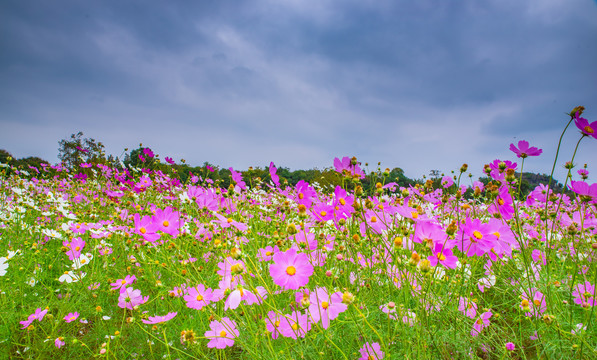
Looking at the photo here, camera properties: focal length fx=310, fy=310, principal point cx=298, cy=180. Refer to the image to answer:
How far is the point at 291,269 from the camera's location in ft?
2.69

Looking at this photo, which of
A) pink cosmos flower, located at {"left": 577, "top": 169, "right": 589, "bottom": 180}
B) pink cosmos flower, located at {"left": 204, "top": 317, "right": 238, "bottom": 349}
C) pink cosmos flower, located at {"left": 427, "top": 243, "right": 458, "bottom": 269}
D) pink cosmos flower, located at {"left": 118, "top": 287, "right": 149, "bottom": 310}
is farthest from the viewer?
pink cosmos flower, located at {"left": 577, "top": 169, "right": 589, "bottom": 180}

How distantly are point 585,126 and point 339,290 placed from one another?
2.85ft

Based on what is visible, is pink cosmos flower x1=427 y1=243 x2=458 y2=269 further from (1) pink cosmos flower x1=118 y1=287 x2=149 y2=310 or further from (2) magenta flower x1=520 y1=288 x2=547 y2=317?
(1) pink cosmos flower x1=118 y1=287 x2=149 y2=310

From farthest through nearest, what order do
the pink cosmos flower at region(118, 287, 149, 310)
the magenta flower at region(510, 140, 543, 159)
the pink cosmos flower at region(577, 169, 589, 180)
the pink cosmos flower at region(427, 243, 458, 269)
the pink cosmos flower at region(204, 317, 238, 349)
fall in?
1. the pink cosmos flower at region(577, 169, 589, 180)
2. the pink cosmos flower at region(118, 287, 149, 310)
3. the magenta flower at region(510, 140, 543, 159)
4. the pink cosmos flower at region(204, 317, 238, 349)
5. the pink cosmos flower at region(427, 243, 458, 269)

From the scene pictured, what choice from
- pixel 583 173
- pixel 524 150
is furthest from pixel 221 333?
pixel 583 173

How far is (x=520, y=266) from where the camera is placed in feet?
5.52

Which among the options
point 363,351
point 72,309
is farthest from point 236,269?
point 72,309

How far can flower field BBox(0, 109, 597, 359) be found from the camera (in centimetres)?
85

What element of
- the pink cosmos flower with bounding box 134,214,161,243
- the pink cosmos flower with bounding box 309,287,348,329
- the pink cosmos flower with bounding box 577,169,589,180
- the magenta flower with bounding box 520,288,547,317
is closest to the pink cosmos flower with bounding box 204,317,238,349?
the pink cosmos flower with bounding box 309,287,348,329

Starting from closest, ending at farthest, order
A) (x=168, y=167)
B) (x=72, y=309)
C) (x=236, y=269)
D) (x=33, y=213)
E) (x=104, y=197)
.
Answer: (x=236, y=269) < (x=72, y=309) < (x=33, y=213) < (x=104, y=197) < (x=168, y=167)

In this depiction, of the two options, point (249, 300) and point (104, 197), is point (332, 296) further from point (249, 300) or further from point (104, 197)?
point (104, 197)

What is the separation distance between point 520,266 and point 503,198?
3.03ft

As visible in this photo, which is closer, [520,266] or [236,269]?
[236,269]

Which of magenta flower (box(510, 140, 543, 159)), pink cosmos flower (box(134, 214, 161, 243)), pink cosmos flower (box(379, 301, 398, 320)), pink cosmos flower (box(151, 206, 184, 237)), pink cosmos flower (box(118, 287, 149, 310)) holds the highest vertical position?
magenta flower (box(510, 140, 543, 159))
